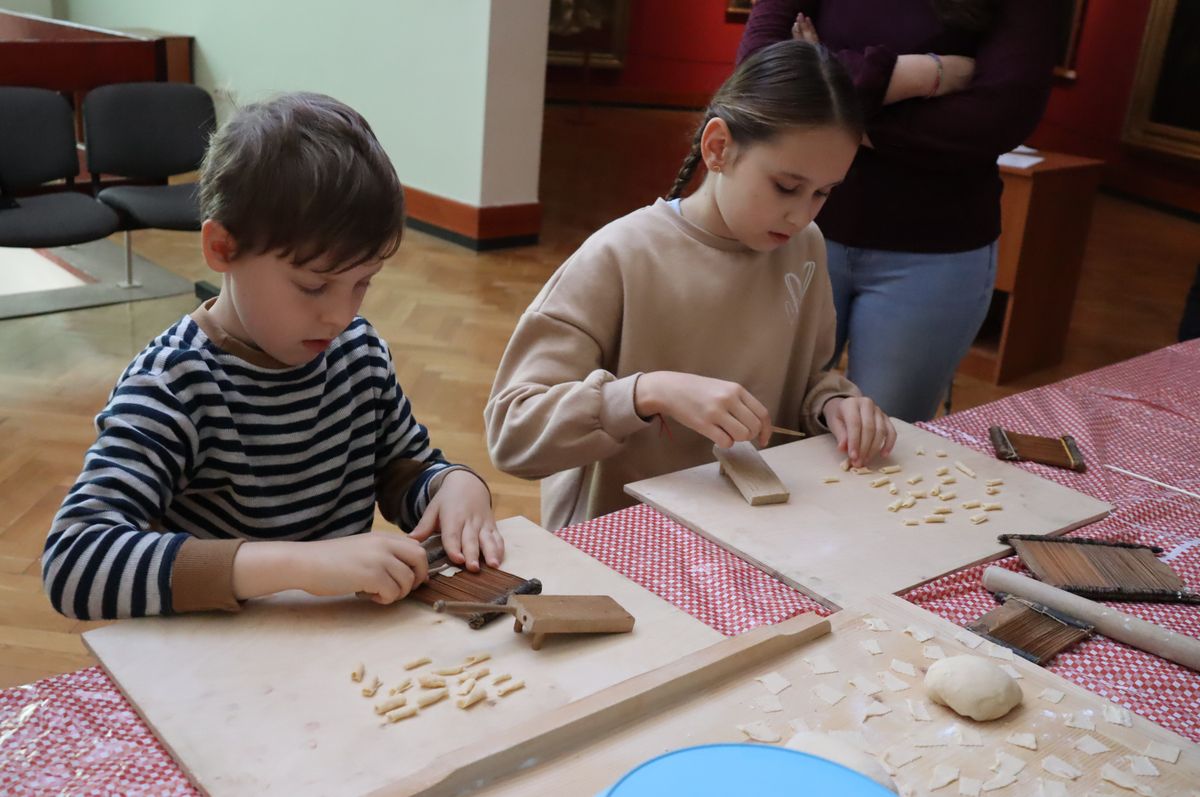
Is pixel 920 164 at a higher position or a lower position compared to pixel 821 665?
higher

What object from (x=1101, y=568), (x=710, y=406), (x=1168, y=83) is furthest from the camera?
(x=1168, y=83)

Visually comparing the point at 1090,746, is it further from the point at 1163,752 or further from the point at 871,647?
the point at 871,647

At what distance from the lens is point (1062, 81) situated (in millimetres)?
8992

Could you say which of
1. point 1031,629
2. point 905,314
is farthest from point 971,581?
point 905,314

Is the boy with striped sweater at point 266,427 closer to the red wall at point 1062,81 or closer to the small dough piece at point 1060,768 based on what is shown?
the small dough piece at point 1060,768

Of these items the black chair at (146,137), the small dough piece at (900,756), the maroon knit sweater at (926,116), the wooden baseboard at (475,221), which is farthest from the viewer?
the wooden baseboard at (475,221)

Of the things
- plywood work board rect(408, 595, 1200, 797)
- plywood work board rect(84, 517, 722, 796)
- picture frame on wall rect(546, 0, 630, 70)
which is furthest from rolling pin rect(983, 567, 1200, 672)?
picture frame on wall rect(546, 0, 630, 70)

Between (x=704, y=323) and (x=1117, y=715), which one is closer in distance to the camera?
(x=1117, y=715)

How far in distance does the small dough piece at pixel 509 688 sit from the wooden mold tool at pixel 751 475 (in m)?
0.49

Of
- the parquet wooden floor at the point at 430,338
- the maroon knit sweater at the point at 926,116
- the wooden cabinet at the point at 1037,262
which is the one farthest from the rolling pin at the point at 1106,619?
the wooden cabinet at the point at 1037,262

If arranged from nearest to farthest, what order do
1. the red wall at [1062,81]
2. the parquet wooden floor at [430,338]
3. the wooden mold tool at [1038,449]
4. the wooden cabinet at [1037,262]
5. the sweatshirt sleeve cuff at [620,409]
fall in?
1. the sweatshirt sleeve cuff at [620,409]
2. the wooden mold tool at [1038,449]
3. the parquet wooden floor at [430,338]
4. the wooden cabinet at [1037,262]
5. the red wall at [1062,81]

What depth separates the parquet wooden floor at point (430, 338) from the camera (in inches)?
98.5

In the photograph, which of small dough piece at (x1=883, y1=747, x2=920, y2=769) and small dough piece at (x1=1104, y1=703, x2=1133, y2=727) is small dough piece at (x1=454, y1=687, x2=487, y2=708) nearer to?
small dough piece at (x1=883, y1=747, x2=920, y2=769)

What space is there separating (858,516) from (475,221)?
169 inches
